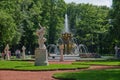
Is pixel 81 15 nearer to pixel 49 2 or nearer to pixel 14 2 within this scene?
pixel 49 2

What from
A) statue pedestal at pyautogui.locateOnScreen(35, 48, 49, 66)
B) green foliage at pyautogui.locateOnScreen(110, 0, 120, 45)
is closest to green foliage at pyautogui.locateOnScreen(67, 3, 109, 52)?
green foliage at pyautogui.locateOnScreen(110, 0, 120, 45)

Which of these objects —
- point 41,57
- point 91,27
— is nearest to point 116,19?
point 41,57

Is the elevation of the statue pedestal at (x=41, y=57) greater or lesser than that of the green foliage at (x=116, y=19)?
lesser

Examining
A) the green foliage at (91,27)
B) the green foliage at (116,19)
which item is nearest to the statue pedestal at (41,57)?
the green foliage at (116,19)

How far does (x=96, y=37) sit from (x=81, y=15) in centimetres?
1419

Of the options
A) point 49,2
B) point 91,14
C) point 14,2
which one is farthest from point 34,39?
point 91,14

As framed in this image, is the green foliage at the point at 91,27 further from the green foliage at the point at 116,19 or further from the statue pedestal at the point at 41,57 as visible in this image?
the statue pedestal at the point at 41,57

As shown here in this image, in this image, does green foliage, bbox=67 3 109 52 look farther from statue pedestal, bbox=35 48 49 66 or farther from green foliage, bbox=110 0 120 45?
statue pedestal, bbox=35 48 49 66

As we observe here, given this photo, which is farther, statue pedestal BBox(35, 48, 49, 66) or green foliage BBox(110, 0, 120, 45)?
green foliage BBox(110, 0, 120, 45)

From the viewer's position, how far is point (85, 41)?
97.9 metres

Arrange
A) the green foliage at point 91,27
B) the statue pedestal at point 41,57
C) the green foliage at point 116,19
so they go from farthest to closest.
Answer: the green foliage at point 91,27, the green foliage at point 116,19, the statue pedestal at point 41,57

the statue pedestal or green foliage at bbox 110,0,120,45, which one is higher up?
green foliage at bbox 110,0,120,45

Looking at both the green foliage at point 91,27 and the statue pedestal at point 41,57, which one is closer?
the statue pedestal at point 41,57

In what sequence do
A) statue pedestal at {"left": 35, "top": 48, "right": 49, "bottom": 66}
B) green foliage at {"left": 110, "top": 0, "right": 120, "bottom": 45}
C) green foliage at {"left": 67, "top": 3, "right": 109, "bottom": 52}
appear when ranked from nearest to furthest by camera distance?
statue pedestal at {"left": 35, "top": 48, "right": 49, "bottom": 66}
green foliage at {"left": 110, "top": 0, "right": 120, "bottom": 45}
green foliage at {"left": 67, "top": 3, "right": 109, "bottom": 52}
